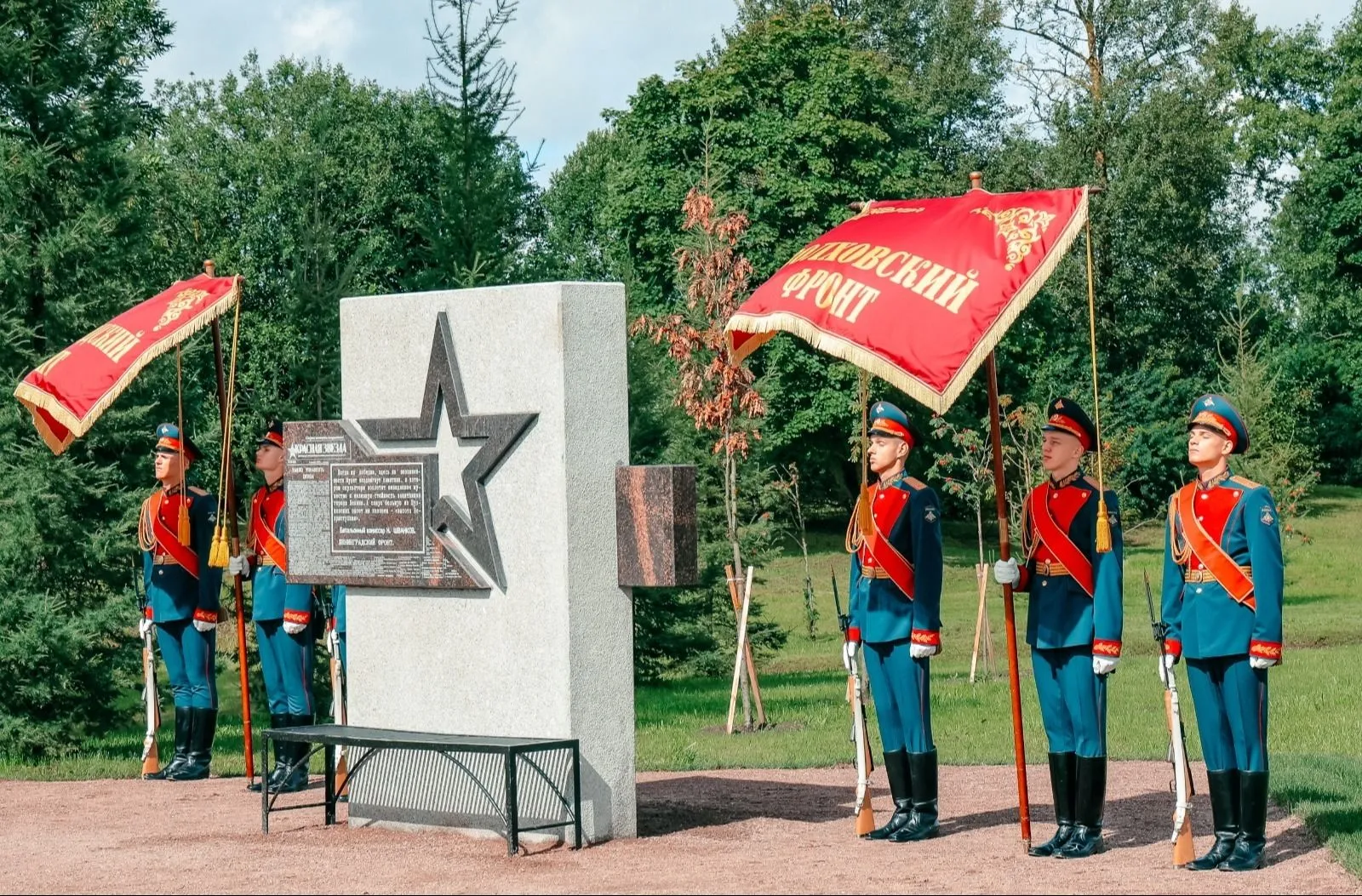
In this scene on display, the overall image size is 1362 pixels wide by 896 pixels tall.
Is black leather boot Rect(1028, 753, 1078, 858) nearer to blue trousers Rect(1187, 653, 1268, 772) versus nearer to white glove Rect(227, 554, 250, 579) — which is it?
blue trousers Rect(1187, 653, 1268, 772)

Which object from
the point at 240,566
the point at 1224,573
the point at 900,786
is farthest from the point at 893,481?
the point at 240,566

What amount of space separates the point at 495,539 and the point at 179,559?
12.3 feet

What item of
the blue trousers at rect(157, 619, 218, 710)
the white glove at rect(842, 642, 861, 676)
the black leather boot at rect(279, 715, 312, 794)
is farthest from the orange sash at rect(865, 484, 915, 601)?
the blue trousers at rect(157, 619, 218, 710)

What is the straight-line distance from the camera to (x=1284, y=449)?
90.6 ft

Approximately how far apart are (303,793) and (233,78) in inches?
1404

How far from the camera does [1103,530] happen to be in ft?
26.7

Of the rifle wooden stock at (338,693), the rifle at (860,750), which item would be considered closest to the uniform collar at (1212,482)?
the rifle at (860,750)

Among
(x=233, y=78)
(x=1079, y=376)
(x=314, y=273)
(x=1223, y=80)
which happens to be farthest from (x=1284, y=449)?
(x=233, y=78)

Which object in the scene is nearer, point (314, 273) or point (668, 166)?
point (314, 273)

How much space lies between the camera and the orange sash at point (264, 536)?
37.6 ft

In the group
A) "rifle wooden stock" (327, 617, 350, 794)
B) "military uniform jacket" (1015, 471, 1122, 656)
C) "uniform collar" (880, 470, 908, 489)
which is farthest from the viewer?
"rifle wooden stock" (327, 617, 350, 794)

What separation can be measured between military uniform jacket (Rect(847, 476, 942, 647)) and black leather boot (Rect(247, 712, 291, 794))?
334cm

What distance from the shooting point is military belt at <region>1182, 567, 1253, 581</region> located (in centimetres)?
796

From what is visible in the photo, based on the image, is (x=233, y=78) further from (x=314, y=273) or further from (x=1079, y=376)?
(x=314, y=273)
